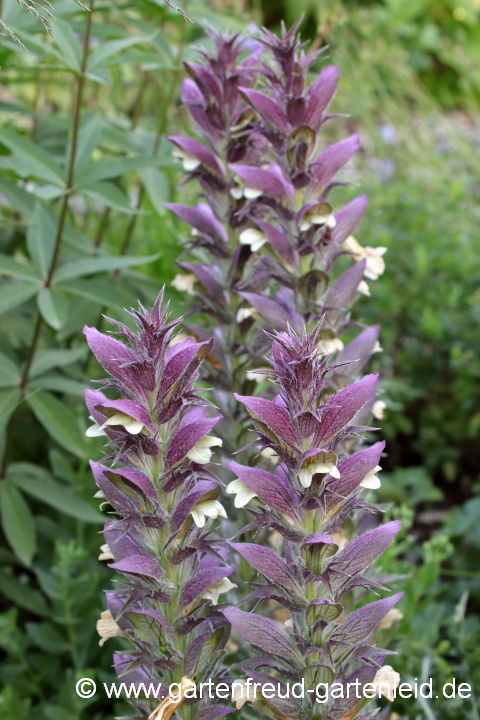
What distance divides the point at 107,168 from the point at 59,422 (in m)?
0.64

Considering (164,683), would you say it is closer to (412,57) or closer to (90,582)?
(90,582)

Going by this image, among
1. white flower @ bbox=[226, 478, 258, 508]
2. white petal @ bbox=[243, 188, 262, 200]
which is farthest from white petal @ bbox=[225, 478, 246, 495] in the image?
white petal @ bbox=[243, 188, 262, 200]

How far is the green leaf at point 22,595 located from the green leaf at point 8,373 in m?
0.50

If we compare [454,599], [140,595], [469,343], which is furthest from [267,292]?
[469,343]

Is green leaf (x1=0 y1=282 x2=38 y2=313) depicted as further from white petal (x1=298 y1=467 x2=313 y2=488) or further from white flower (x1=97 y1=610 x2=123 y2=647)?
white petal (x1=298 y1=467 x2=313 y2=488)

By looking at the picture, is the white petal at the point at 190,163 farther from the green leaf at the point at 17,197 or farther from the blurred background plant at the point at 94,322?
the green leaf at the point at 17,197

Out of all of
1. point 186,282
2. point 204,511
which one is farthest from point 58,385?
point 204,511

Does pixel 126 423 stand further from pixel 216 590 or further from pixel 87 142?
pixel 87 142

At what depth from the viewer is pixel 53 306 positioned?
1877 mm

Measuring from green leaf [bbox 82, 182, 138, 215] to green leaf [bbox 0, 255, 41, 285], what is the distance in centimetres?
24

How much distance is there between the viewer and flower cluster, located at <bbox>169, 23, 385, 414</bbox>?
4.61ft

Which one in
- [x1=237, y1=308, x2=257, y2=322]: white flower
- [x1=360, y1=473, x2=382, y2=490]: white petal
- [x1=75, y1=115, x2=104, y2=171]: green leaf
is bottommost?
[x1=360, y1=473, x2=382, y2=490]: white petal

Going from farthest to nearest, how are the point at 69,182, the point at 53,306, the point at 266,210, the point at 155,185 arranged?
the point at 155,185 < the point at 69,182 < the point at 53,306 < the point at 266,210

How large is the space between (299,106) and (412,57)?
6.99 m
